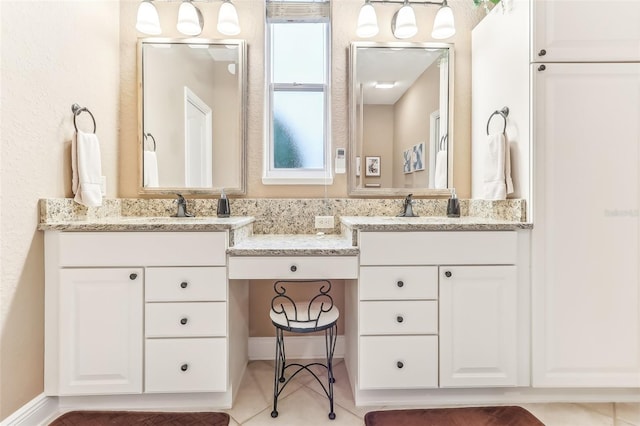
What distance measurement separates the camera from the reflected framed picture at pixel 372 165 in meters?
2.09

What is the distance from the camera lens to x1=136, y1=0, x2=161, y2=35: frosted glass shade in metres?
1.97

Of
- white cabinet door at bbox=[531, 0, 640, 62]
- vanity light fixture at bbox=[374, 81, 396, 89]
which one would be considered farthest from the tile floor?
vanity light fixture at bbox=[374, 81, 396, 89]

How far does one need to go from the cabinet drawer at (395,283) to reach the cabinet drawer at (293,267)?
73 mm

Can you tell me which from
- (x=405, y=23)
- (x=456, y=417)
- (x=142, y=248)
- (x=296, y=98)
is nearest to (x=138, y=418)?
(x=142, y=248)

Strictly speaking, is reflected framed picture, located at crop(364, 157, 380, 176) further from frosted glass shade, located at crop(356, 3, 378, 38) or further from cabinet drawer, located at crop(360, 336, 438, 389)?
cabinet drawer, located at crop(360, 336, 438, 389)

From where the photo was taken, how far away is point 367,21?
2.01 meters

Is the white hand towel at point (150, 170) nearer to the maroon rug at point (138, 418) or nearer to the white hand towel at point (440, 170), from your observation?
the maroon rug at point (138, 418)

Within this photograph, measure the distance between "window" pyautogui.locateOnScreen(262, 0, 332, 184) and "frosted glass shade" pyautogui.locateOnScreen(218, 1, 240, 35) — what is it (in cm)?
22

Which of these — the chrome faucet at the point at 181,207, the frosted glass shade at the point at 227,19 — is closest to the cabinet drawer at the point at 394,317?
the chrome faucet at the point at 181,207

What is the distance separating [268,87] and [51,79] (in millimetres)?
1115

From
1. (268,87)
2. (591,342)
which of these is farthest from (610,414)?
(268,87)

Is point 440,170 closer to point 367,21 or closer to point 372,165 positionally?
point 372,165

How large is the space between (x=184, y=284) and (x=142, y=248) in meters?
0.25

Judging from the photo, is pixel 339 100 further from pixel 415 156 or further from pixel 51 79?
pixel 51 79
